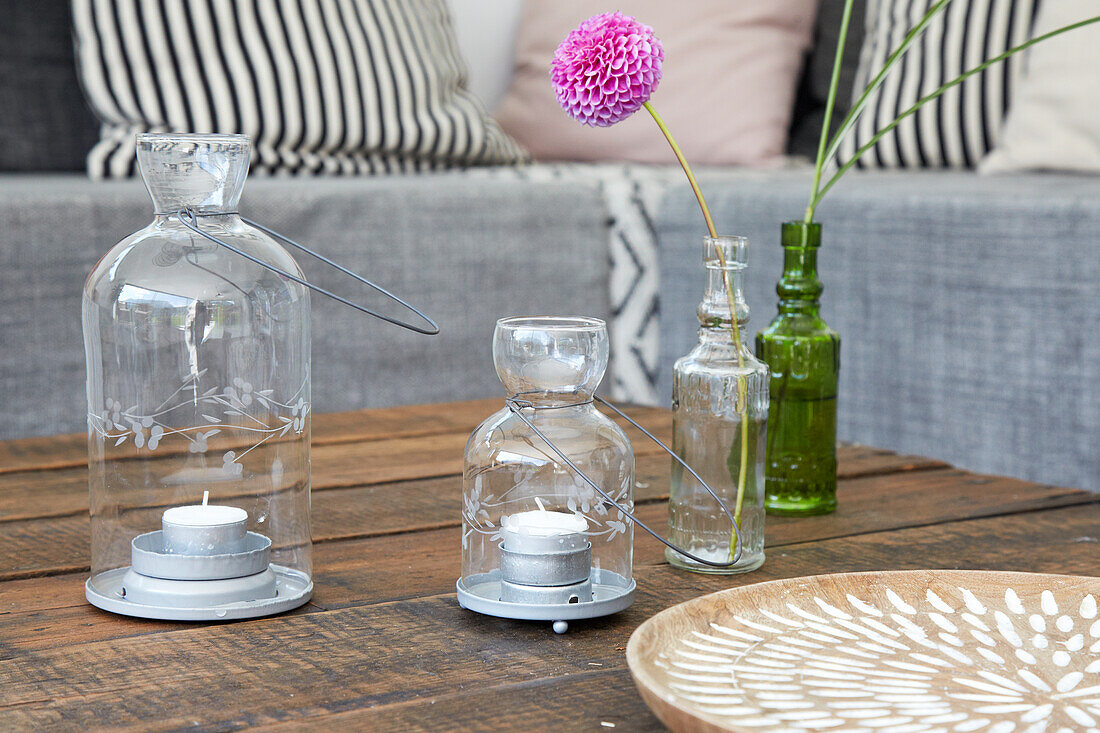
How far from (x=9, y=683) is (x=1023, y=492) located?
2.39 feet

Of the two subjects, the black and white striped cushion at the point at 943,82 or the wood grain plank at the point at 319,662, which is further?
the black and white striped cushion at the point at 943,82

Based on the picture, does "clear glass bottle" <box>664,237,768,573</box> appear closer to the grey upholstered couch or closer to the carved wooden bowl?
the carved wooden bowl

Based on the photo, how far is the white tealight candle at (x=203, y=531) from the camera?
2.06ft

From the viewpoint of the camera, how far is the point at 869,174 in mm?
2066

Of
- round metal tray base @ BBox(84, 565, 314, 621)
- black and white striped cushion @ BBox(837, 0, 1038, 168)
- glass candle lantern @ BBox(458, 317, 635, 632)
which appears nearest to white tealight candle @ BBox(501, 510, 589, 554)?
glass candle lantern @ BBox(458, 317, 635, 632)

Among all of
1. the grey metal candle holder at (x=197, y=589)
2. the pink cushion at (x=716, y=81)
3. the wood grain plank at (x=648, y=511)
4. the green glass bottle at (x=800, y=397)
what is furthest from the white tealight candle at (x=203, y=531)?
the pink cushion at (x=716, y=81)

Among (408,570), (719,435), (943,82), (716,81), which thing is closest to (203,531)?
(408,570)

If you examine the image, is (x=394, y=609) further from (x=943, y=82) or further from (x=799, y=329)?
(x=943, y=82)

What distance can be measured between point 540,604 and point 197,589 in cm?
18

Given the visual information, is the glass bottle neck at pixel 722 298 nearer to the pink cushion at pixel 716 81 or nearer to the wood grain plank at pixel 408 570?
the wood grain plank at pixel 408 570

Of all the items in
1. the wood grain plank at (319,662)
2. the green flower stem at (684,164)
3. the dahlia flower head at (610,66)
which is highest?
the dahlia flower head at (610,66)

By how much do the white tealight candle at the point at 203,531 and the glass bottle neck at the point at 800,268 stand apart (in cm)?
42

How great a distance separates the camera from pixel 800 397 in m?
0.88

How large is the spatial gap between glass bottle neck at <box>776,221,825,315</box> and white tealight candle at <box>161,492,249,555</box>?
420 mm
